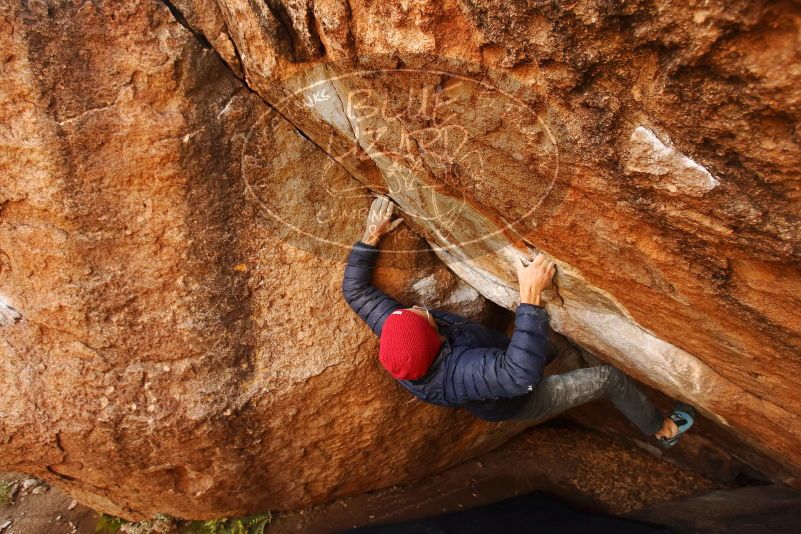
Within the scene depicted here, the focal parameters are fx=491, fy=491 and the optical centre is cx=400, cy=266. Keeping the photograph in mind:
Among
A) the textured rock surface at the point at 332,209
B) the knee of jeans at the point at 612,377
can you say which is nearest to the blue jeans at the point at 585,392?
the knee of jeans at the point at 612,377

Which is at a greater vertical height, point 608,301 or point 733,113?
point 733,113

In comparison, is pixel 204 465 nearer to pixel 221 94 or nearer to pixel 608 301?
pixel 221 94

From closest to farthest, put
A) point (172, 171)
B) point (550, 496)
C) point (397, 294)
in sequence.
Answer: point (172, 171) → point (397, 294) → point (550, 496)

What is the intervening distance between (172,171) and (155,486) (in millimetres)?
2138

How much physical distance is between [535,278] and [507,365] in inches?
18.5

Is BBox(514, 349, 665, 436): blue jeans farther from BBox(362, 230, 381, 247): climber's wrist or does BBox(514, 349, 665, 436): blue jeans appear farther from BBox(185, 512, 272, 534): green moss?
BBox(185, 512, 272, 534): green moss

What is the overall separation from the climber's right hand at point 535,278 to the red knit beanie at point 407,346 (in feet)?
1.73

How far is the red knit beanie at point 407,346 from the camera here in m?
2.46

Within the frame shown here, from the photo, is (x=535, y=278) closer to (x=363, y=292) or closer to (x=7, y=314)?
(x=363, y=292)

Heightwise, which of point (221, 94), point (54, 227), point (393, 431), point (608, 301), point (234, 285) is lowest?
point (393, 431)

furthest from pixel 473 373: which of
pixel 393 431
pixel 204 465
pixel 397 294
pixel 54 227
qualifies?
pixel 54 227

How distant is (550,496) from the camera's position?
161 inches

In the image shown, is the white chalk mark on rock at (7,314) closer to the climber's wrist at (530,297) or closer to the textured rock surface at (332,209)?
the textured rock surface at (332,209)

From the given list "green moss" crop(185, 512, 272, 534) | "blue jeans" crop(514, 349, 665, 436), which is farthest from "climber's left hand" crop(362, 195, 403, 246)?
"green moss" crop(185, 512, 272, 534)
